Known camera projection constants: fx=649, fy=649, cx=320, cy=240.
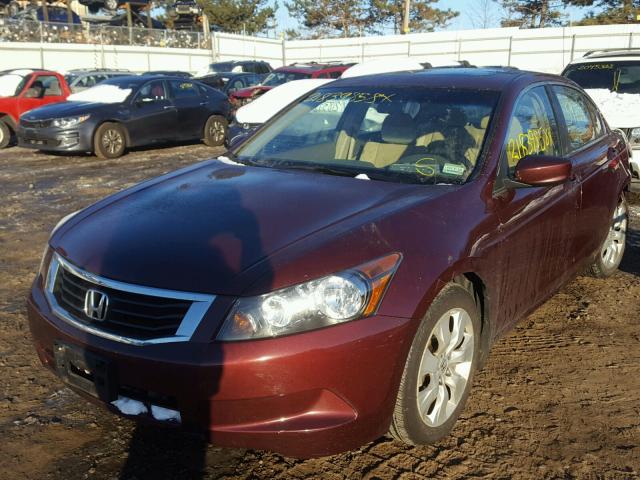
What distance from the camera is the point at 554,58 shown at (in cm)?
2914

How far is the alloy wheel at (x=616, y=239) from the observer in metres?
4.98

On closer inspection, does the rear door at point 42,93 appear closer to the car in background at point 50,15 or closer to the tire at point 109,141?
the tire at point 109,141

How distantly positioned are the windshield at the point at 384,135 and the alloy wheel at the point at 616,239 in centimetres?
200

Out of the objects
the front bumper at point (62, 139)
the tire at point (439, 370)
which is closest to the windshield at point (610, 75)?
the tire at point (439, 370)

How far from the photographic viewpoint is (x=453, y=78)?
3.88m

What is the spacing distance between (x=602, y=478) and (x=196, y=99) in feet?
41.3

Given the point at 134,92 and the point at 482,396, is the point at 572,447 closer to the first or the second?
the point at 482,396

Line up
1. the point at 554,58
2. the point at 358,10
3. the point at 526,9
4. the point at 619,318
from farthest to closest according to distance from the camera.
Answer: the point at 358,10, the point at 526,9, the point at 554,58, the point at 619,318

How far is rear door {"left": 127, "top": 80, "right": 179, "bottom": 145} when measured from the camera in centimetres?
A: 1251

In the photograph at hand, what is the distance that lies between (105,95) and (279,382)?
11.5 metres

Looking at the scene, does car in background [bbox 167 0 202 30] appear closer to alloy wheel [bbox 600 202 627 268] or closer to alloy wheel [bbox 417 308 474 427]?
alloy wheel [bbox 600 202 627 268]

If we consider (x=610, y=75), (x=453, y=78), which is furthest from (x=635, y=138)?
(x=453, y=78)

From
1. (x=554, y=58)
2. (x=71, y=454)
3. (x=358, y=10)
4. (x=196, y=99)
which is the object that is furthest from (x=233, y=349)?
(x=358, y=10)

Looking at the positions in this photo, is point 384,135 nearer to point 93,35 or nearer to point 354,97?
point 354,97
